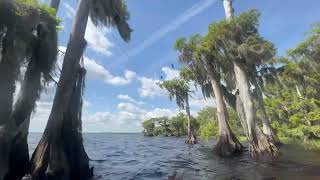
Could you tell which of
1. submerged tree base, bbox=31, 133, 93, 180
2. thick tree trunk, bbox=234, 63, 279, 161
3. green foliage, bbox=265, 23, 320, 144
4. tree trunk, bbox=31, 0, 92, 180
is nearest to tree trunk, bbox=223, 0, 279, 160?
thick tree trunk, bbox=234, 63, 279, 161

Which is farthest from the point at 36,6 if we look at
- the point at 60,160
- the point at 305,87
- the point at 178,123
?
the point at 178,123

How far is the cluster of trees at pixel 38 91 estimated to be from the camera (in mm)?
9875

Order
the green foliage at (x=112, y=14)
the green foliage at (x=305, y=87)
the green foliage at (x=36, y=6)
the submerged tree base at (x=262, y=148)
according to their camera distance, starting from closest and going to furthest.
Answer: the green foliage at (x=36, y=6)
the green foliage at (x=112, y=14)
the submerged tree base at (x=262, y=148)
the green foliage at (x=305, y=87)

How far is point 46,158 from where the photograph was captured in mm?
9961

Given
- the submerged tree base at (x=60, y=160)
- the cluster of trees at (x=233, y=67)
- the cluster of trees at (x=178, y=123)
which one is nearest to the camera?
the submerged tree base at (x=60, y=160)

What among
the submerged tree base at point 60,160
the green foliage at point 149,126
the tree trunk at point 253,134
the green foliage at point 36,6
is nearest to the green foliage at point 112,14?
the green foliage at point 36,6

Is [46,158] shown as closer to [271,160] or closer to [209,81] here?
[271,160]

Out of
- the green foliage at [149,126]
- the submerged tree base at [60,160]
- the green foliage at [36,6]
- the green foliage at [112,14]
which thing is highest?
the green foliage at [149,126]

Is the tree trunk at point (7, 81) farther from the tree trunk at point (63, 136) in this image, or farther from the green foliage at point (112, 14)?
the green foliage at point (112, 14)

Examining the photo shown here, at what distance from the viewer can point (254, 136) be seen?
1777 centimetres

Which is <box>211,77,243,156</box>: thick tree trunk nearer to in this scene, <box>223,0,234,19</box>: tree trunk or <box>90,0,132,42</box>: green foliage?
<box>223,0,234,19</box>: tree trunk

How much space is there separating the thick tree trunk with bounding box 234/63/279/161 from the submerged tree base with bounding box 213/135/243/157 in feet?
9.86

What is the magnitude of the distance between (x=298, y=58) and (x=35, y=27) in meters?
21.8

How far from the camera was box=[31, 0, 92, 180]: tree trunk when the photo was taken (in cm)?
988
